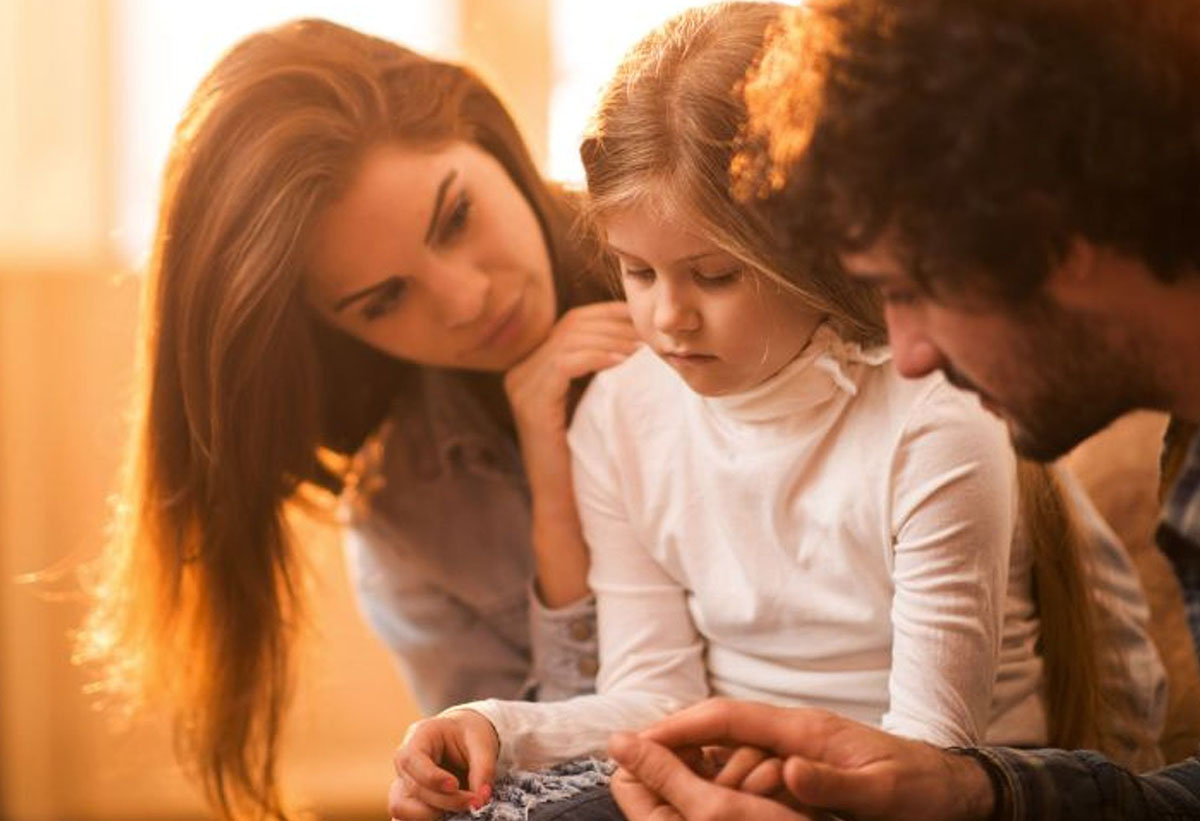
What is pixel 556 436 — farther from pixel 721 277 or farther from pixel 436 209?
pixel 721 277

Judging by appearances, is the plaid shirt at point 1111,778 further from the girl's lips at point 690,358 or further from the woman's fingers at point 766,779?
the girl's lips at point 690,358

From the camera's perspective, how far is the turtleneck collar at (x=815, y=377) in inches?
52.6

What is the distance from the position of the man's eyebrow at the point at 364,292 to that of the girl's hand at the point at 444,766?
1.41 feet

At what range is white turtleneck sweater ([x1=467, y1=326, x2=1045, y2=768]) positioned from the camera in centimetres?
128

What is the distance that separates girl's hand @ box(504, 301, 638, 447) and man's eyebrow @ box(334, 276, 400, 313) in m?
0.15

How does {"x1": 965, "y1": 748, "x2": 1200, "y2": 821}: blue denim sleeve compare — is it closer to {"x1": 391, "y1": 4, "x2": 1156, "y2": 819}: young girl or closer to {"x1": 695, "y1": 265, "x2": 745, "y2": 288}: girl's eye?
{"x1": 391, "y1": 4, "x2": 1156, "y2": 819}: young girl

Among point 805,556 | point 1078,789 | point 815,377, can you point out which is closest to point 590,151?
point 815,377

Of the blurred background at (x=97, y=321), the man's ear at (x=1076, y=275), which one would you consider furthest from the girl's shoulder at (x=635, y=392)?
the blurred background at (x=97, y=321)

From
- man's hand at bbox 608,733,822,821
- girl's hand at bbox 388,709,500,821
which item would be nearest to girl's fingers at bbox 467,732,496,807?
girl's hand at bbox 388,709,500,821

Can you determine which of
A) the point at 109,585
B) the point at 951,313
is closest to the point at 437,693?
the point at 109,585

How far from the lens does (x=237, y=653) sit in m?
1.71

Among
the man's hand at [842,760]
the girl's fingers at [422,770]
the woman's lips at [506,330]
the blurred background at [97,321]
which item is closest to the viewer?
the man's hand at [842,760]

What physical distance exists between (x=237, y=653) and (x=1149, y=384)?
101 cm

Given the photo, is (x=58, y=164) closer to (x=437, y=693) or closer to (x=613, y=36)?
(x=613, y=36)
